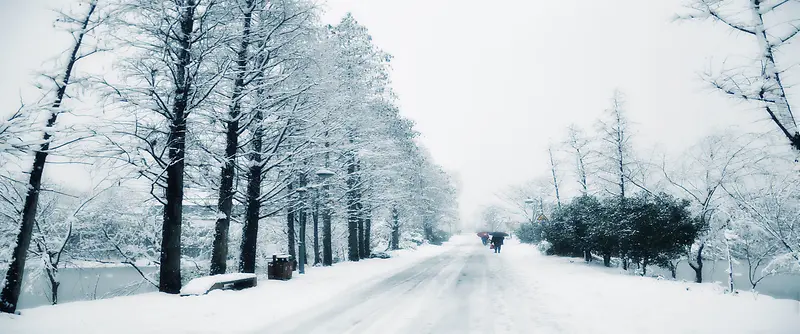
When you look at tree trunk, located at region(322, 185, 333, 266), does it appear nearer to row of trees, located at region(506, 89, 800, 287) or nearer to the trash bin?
the trash bin

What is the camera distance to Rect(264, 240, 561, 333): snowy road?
650 centimetres

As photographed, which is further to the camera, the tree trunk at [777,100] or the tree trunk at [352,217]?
the tree trunk at [352,217]

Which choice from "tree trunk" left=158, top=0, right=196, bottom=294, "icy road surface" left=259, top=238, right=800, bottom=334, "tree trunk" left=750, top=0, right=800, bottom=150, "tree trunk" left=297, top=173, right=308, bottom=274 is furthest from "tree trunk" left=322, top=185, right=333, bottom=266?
"tree trunk" left=750, top=0, right=800, bottom=150

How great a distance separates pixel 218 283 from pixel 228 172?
11.0 ft

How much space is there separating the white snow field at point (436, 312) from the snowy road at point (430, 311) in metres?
0.02

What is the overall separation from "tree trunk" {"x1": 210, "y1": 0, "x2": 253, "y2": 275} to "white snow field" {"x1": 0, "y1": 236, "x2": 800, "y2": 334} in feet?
4.91

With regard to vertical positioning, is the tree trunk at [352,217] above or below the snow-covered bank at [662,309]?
above

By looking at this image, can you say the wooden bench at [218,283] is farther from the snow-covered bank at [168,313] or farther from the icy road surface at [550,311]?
the icy road surface at [550,311]

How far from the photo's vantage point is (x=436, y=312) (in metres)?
7.78

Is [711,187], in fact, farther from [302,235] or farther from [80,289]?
[80,289]

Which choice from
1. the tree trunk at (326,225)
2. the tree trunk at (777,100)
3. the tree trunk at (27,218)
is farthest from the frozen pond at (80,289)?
the tree trunk at (777,100)

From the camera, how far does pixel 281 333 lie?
6219 millimetres

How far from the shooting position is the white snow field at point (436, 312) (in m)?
6.18

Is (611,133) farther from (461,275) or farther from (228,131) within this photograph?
(228,131)
